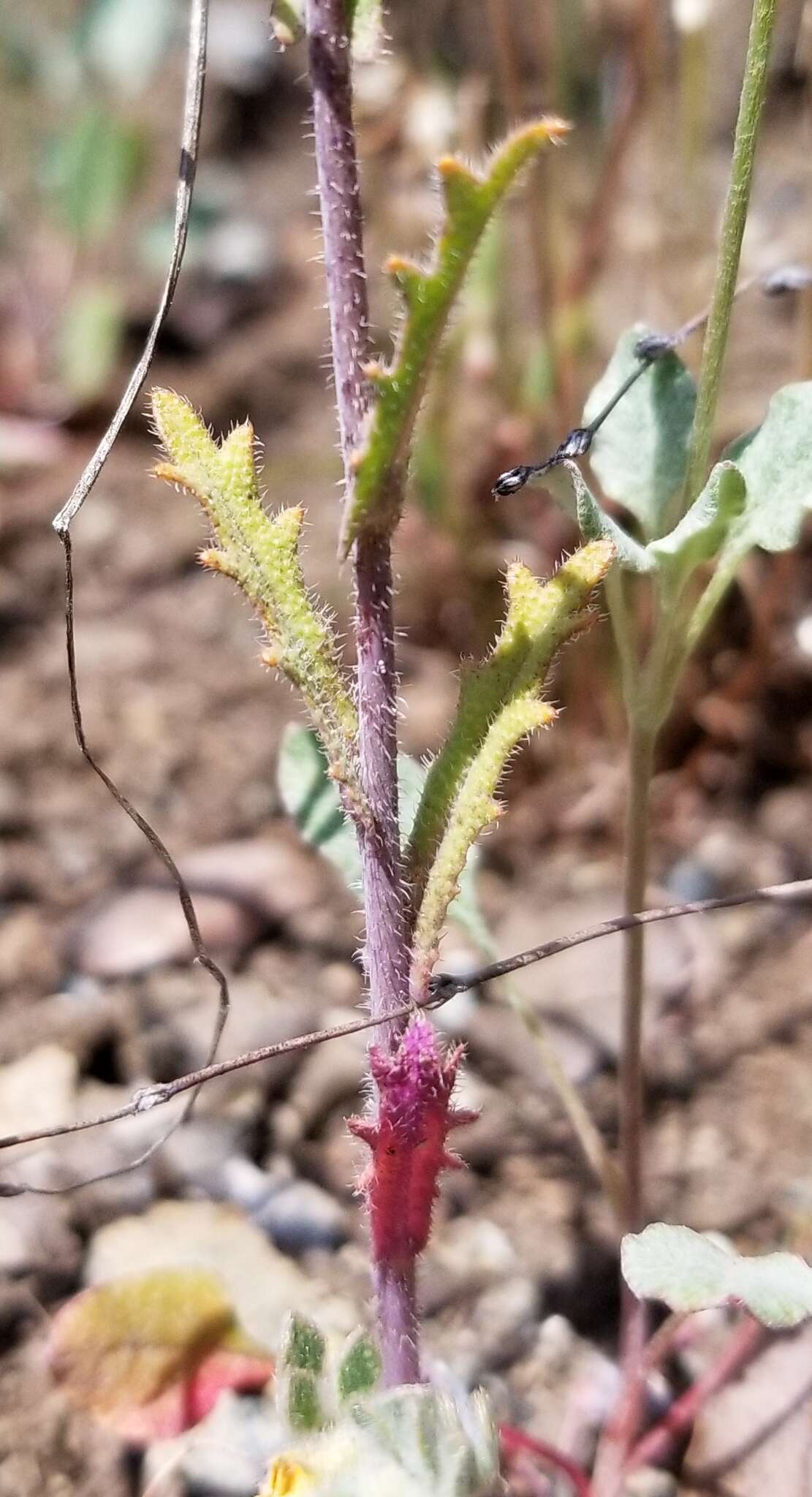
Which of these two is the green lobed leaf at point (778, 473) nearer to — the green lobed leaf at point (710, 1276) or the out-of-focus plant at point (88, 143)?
the green lobed leaf at point (710, 1276)

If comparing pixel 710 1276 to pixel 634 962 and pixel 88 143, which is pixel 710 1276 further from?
pixel 88 143

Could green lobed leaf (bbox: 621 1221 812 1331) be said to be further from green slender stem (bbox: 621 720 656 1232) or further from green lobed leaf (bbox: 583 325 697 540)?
green lobed leaf (bbox: 583 325 697 540)

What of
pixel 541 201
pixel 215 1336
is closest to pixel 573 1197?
pixel 215 1336

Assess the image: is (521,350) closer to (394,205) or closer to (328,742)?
(394,205)

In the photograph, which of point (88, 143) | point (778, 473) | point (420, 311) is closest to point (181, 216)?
point (420, 311)

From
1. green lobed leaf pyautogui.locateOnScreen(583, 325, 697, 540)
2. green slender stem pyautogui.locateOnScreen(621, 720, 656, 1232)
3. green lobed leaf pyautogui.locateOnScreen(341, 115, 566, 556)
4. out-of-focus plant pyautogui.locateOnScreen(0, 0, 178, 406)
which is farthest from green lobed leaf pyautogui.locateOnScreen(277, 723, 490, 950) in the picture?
out-of-focus plant pyautogui.locateOnScreen(0, 0, 178, 406)
